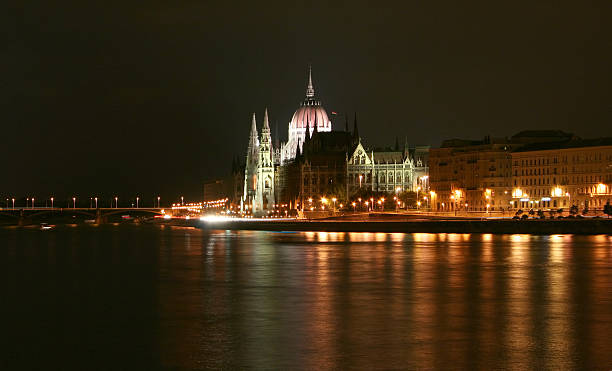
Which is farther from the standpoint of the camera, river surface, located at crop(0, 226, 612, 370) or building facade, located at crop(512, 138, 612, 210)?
building facade, located at crop(512, 138, 612, 210)

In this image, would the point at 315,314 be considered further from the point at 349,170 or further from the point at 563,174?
the point at 349,170

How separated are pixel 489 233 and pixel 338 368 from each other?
71321mm

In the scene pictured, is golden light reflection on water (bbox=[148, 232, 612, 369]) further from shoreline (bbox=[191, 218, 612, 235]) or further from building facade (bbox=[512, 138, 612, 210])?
building facade (bbox=[512, 138, 612, 210])

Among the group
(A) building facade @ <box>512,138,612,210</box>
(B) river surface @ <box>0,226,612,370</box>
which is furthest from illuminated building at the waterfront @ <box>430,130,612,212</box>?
(B) river surface @ <box>0,226,612,370</box>

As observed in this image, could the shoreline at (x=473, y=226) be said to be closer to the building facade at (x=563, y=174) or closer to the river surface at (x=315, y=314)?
the river surface at (x=315, y=314)

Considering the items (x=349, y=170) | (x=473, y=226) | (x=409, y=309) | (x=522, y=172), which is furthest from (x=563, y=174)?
(x=409, y=309)

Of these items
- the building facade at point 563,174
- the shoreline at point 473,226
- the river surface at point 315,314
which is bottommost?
the river surface at point 315,314

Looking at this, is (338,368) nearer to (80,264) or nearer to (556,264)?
(556,264)

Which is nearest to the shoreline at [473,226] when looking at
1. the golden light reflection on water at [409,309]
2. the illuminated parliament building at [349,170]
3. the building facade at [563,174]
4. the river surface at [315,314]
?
the golden light reflection on water at [409,309]

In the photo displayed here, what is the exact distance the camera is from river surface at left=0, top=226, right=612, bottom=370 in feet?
70.0

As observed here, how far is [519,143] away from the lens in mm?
142500

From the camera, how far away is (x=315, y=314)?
28.4 meters

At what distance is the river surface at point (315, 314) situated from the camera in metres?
21.3

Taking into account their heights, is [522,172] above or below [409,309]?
above
